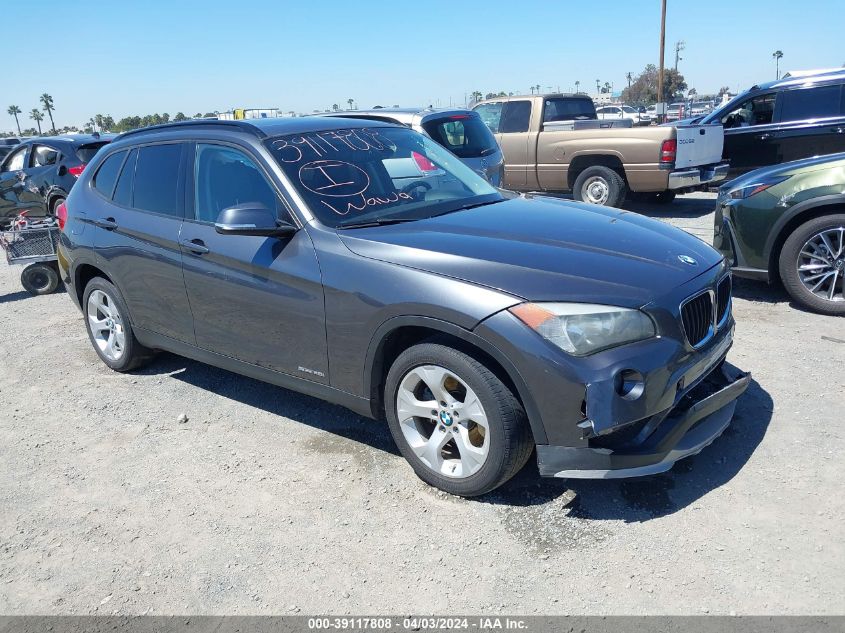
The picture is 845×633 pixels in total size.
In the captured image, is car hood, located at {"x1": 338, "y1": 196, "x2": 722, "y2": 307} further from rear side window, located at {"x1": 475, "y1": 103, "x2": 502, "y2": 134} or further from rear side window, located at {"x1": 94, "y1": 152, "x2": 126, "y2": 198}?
rear side window, located at {"x1": 475, "y1": 103, "x2": 502, "y2": 134}

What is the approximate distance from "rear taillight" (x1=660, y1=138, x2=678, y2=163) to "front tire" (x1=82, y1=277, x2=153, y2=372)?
8.05 m

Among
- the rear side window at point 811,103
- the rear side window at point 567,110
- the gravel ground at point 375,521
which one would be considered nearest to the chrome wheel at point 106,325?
the gravel ground at point 375,521

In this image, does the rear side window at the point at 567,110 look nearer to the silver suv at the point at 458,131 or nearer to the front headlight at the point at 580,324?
the silver suv at the point at 458,131

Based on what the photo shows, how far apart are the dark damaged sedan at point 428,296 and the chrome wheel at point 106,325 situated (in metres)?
0.38

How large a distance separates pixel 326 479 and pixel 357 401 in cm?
47

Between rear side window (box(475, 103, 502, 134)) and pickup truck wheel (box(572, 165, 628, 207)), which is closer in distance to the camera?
pickup truck wheel (box(572, 165, 628, 207))

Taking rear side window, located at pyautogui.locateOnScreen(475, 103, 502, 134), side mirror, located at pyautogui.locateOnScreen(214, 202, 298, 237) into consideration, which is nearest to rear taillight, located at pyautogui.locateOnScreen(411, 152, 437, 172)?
side mirror, located at pyautogui.locateOnScreen(214, 202, 298, 237)

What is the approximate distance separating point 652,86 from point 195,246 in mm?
88500

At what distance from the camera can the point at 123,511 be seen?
3639mm

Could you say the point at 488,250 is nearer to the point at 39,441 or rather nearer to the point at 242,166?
the point at 242,166

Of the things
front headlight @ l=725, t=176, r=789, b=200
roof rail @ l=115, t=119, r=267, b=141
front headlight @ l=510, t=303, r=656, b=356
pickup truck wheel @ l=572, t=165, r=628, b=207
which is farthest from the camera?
pickup truck wheel @ l=572, t=165, r=628, b=207

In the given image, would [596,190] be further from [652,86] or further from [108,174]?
[652,86]

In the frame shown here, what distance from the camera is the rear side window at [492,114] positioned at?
12539 millimetres

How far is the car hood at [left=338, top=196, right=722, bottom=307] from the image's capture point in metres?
3.08
